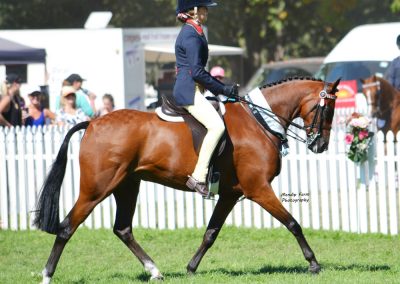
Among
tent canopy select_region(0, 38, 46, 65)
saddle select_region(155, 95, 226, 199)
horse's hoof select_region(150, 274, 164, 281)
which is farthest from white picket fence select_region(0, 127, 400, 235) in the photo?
tent canopy select_region(0, 38, 46, 65)

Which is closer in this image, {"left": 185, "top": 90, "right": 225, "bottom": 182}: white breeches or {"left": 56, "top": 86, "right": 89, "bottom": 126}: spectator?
{"left": 185, "top": 90, "right": 225, "bottom": 182}: white breeches

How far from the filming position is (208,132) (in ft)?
32.8

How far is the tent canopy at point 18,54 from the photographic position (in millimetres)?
20020

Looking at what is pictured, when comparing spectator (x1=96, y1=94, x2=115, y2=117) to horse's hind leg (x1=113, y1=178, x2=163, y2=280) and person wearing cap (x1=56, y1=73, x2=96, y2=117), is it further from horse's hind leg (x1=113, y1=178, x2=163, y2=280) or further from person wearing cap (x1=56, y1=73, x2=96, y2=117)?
horse's hind leg (x1=113, y1=178, x2=163, y2=280)

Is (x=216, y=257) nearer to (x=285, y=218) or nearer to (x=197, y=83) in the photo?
(x=285, y=218)

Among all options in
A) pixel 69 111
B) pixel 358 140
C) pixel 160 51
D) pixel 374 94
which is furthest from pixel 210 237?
pixel 160 51

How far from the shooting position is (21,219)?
15.2 meters

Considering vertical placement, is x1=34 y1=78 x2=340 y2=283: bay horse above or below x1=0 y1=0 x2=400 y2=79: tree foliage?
below

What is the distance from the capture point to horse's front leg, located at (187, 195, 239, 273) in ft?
34.6

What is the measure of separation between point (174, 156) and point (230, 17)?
103ft

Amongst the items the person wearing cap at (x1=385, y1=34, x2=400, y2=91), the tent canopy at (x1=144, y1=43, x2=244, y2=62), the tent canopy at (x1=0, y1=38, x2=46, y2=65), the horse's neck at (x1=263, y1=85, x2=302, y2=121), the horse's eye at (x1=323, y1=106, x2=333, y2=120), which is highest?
the tent canopy at (x1=144, y1=43, x2=244, y2=62)

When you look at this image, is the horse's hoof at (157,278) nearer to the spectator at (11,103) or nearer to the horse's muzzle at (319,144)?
the horse's muzzle at (319,144)

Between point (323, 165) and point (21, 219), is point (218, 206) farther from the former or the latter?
point (21, 219)

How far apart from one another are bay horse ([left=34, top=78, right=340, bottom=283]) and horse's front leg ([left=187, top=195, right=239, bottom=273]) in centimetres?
11
